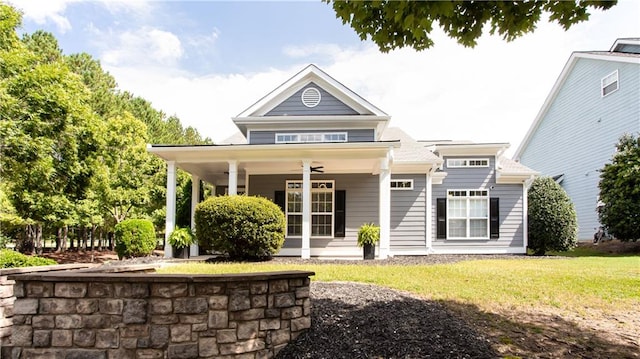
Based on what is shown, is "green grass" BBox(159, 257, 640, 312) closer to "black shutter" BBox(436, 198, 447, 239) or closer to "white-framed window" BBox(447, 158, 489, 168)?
"black shutter" BBox(436, 198, 447, 239)

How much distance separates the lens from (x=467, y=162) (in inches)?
551

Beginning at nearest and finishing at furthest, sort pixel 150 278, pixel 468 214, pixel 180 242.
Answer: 1. pixel 150 278
2. pixel 180 242
3. pixel 468 214

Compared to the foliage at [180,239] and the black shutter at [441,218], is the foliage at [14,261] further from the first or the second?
the black shutter at [441,218]

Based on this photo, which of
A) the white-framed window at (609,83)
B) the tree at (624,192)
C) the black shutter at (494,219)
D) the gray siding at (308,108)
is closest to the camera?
the gray siding at (308,108)

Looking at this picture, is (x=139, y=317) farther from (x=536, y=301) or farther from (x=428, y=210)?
(x=428, y=210)

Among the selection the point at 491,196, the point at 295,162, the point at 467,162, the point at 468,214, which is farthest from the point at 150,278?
the point at 491,196

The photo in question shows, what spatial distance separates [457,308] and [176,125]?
3359 cm

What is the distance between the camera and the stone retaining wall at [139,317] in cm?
381

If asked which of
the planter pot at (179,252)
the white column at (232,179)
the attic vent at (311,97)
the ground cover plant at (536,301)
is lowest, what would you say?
the planter pot at (179,252)

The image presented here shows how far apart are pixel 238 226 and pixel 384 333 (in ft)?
20.4

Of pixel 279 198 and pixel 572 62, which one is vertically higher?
pixel 572 62

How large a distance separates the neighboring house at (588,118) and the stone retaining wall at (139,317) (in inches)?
646

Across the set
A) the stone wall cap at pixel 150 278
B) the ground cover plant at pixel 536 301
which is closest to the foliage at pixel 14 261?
the ground cover plant at pixel 536 301

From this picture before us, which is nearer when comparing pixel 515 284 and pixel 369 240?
pixel 515 284
